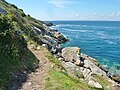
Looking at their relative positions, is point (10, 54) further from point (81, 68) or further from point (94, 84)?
point (81, 68)

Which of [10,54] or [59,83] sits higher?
[10,54]

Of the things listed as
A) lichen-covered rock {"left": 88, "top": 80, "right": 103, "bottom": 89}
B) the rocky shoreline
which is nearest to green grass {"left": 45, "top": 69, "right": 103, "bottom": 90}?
lichen-covered rock {"left": 88, "top": 80, "right": 103, "bottom": 89}

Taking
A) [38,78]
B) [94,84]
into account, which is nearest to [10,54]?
[38,78]

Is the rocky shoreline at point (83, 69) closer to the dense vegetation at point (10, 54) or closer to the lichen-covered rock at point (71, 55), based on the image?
the lichen-covered rock at point (71, 55)

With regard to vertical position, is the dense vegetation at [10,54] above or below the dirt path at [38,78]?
above

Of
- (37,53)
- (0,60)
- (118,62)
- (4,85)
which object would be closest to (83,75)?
(37,53)

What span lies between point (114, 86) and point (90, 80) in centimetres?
346

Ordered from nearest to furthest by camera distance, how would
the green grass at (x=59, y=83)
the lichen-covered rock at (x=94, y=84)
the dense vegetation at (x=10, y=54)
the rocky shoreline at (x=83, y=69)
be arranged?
the green grass at (x=59, y=83)
the dense vegetation at (x=10, y=54)
the lichen-covered rock at (x=94, y=84)
the rocky shoreline at (x=83, y=69)

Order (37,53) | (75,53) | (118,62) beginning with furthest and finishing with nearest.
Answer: (118,62) → (75,53) → (37,53)

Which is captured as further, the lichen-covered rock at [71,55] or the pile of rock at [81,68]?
the lichen-covered rock at [71,55]

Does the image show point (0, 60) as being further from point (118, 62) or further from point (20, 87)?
point (118, 62)

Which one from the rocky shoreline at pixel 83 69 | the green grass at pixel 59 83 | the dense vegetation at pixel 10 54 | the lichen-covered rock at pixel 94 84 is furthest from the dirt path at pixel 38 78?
the lichen-covered rock at pixel 94 84

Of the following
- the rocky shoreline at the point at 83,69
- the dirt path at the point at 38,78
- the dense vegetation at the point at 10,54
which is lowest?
the rocky shoreline at the point at 83,69

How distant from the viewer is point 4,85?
1739cm
